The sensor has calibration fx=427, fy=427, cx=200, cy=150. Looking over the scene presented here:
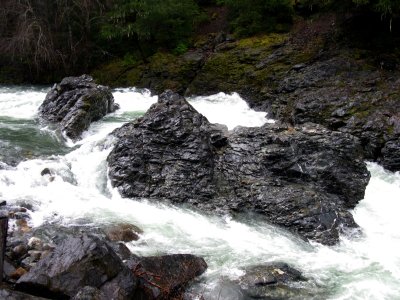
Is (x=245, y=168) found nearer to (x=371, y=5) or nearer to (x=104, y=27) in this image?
(x=371, y=5)

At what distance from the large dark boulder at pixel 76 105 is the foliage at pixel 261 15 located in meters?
7.12

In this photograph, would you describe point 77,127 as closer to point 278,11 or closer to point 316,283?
point 316,283

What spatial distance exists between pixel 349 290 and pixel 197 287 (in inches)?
84.2

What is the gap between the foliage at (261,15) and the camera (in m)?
18.2

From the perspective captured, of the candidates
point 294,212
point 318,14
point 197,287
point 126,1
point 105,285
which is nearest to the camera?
point 105,285

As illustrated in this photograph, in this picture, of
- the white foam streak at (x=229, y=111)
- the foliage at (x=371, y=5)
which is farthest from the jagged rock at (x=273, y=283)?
the foliage at (x=371, y=5)

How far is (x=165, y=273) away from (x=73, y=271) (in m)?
1.28

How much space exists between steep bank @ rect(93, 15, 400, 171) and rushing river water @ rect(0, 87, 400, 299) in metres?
1.78

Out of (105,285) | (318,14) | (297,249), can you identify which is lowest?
(297,249)

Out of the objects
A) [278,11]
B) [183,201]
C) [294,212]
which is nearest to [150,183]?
[183,201]

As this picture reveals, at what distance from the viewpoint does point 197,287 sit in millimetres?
5805

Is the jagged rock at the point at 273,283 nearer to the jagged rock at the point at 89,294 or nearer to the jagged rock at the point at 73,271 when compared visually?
the jagged rock at the point at 73,271

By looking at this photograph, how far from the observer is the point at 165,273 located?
575 centimetres

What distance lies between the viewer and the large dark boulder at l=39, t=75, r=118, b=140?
12422 millimetres
